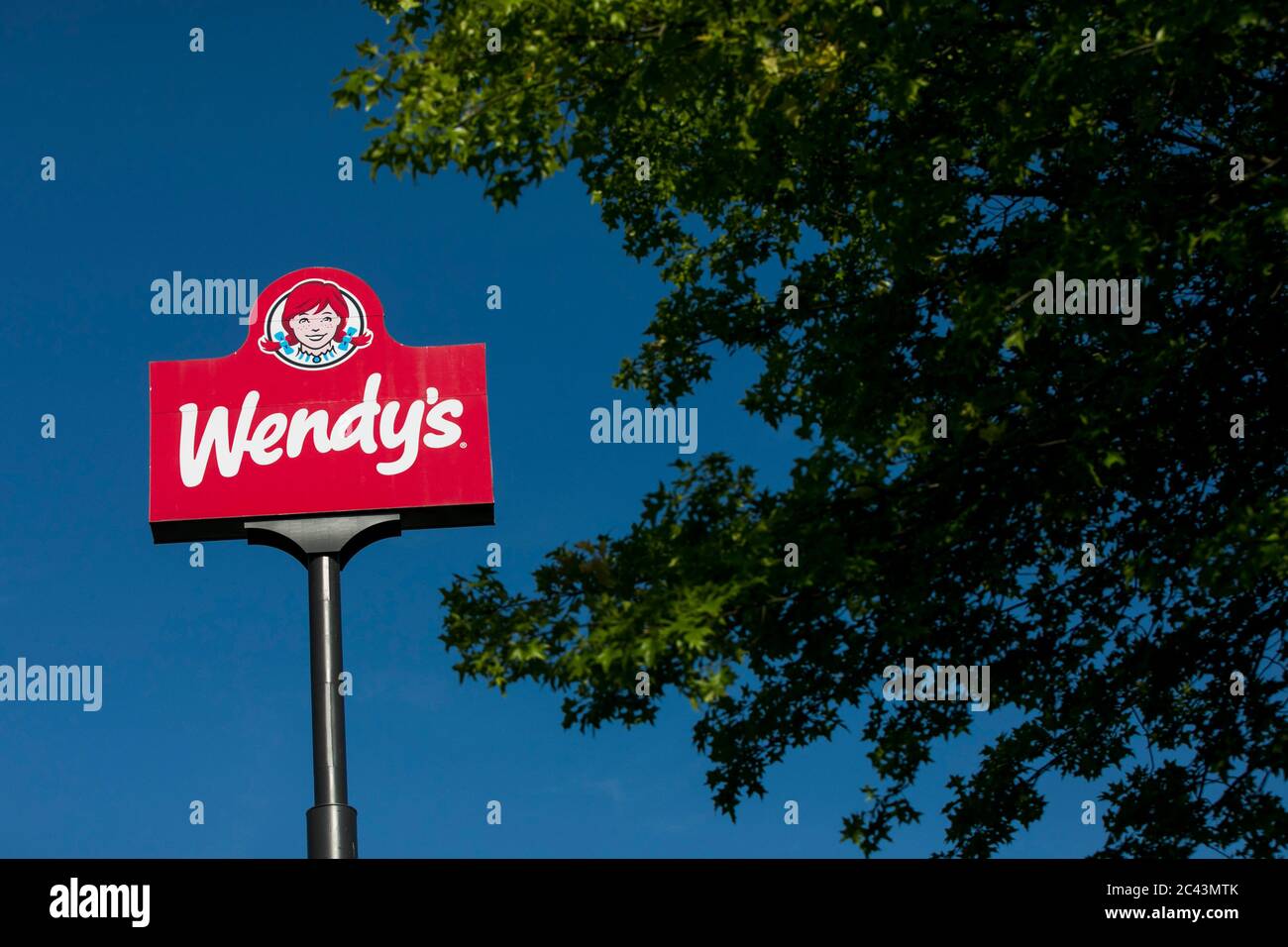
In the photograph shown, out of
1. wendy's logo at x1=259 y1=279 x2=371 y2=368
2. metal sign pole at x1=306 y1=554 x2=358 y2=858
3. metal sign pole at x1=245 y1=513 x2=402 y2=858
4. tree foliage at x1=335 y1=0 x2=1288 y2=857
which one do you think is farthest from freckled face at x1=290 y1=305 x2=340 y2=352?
tree foliage at x1=335 y1=0 x2=1288 y2=857

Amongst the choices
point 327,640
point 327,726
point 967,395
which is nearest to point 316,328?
point 327,640

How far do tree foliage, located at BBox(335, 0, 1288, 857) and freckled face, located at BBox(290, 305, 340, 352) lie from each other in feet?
24.4

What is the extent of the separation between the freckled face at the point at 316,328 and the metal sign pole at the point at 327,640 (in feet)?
7.97

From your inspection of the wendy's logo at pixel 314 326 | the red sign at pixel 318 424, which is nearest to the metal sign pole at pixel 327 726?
the red sign at pixel 318 424

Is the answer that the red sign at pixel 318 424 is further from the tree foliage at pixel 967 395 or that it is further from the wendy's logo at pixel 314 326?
the tree foliage at pixel 967 395

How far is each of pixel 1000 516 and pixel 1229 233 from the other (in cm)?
277

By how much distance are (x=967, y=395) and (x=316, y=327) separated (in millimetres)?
10074

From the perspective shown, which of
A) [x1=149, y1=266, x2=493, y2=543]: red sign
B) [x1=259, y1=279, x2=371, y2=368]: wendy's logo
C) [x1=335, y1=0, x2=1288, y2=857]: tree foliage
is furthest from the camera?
[x1=259, y1=279, x2=371, y2=368]: wendy's logo

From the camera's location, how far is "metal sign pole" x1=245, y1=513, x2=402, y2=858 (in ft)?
51.6

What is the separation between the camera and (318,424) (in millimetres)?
18406

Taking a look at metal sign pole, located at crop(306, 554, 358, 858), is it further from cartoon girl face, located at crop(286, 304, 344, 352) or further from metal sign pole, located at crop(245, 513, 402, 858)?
cartoon girl face, located at crop(286, 304, 344, 352)

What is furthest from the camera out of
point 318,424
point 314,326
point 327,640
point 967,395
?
point 314,326

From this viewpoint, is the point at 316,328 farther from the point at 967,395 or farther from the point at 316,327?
the point at 967,395

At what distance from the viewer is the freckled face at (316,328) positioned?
18.9 meters
